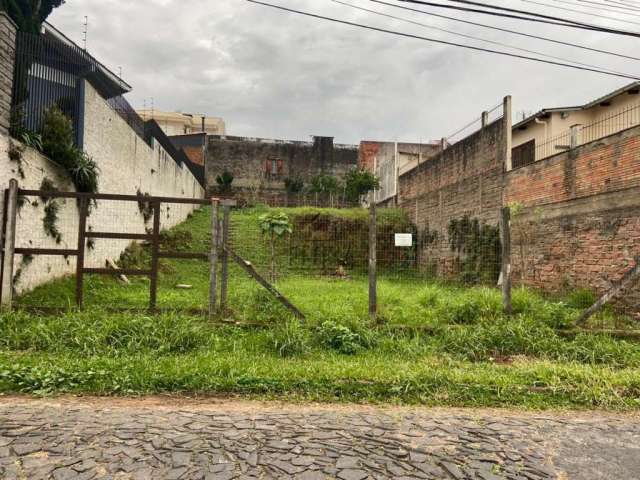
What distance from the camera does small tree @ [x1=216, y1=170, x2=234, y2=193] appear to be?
33.4 meters

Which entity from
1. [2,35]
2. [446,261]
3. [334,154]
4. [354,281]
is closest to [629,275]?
[446,261]

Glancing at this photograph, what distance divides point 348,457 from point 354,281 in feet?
20.2

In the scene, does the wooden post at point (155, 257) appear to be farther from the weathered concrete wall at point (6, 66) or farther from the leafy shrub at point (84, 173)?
the leafy shrub at point (84, 173)

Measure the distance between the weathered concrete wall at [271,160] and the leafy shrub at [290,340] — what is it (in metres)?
29.2

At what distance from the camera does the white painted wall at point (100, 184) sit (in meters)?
7.37

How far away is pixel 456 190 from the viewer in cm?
1548

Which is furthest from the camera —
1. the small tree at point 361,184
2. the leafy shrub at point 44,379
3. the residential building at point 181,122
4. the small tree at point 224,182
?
the residential building at point 181,122

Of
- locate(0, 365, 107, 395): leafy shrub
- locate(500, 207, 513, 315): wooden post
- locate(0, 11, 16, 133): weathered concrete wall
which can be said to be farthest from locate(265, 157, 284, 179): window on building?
locate(0, 365, 107, 395): leafy shrub

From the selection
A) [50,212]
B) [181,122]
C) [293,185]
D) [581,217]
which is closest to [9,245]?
[50,212]

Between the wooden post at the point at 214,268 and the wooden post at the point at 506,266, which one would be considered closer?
the wooden post at the point at 214,268

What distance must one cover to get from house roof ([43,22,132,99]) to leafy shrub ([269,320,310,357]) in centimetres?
825

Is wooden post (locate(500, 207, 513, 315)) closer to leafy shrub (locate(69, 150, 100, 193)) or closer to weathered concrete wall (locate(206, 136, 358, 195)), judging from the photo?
leafy shrub (locate(69, 150, 100, 193))

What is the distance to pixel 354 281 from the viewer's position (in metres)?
9.02

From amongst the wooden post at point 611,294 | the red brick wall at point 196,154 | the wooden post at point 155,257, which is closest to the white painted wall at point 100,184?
the wooden post at point 155,257
